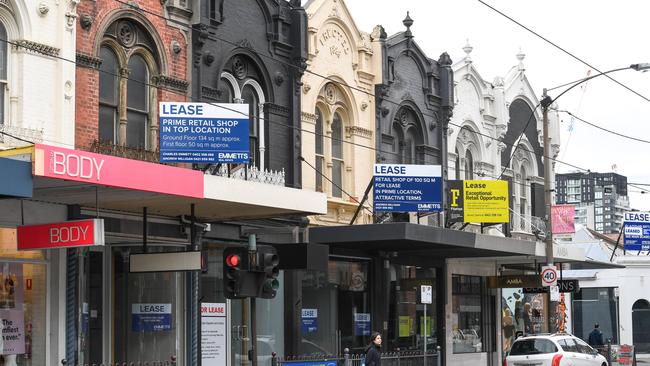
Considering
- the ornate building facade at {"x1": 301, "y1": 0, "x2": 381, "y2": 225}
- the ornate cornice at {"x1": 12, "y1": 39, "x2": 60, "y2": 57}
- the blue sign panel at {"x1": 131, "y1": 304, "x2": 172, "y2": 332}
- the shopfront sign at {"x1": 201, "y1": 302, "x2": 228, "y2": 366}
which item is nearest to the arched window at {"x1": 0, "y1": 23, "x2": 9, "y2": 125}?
the ornate cornice at {"x1": 12, "y1": 39, "x2": 60, "y2": 57}

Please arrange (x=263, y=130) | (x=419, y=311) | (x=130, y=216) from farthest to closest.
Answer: (x=419, y=311) → (x=263, y=130) → (x=130, y=216)

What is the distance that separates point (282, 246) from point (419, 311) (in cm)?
1041

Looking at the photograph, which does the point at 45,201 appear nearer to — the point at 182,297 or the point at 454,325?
the point at 182,297

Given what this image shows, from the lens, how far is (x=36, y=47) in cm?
1938

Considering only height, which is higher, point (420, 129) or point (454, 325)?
point (420, 129)

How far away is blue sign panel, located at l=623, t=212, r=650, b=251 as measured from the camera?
39.8 m

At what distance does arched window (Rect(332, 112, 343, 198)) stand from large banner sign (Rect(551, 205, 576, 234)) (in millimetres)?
8306

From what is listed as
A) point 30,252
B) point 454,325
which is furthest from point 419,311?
point 30,252

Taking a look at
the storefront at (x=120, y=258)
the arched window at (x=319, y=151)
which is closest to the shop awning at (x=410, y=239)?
the arched window at (x=319, y=151)

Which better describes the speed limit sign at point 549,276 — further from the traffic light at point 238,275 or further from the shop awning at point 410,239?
the traffic light at point 238,275

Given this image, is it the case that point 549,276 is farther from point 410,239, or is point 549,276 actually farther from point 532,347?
point 410,239

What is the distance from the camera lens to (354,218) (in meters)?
27.3

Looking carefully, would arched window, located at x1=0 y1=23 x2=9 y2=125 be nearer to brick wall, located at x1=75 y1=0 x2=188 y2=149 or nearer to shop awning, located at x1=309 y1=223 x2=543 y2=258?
brick wall, located at x1=75 y1=0 x2=188 y2=149

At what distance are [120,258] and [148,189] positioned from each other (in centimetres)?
452
